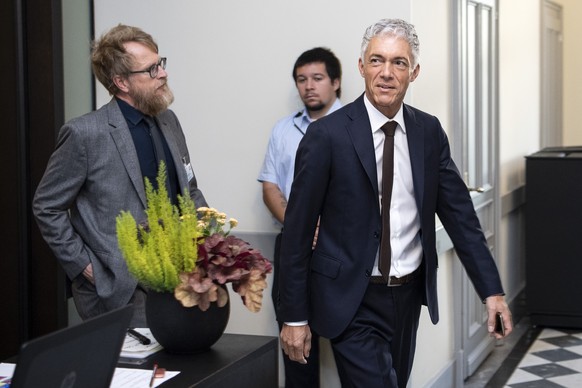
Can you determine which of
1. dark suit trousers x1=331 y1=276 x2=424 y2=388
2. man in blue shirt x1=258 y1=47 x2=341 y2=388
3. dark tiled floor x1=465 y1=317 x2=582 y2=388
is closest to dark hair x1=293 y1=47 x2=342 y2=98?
man in blue shirt x1=258 y1=47 x2=341 y2=388

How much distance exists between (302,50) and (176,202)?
136 centimetres

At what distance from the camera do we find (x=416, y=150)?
3068mm

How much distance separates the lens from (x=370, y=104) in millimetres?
3062

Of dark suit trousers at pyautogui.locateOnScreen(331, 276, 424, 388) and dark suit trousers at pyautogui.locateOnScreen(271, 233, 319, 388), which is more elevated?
dark suit trousers at pyautogui.locateOnScreen(331, 276, 424, 388)

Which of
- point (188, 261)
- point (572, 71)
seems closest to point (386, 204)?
point (188, 261)

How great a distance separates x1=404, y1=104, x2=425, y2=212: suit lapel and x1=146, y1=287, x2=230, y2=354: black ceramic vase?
84cm

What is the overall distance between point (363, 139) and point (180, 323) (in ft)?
2.92

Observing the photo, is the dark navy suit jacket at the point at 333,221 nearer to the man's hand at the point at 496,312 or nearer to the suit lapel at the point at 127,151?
the man's hand at the point at 496,312

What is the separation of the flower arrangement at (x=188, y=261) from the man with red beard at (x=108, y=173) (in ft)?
2.57

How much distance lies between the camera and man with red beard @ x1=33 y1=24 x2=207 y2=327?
10.9 ft

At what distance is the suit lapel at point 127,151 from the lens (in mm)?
3350

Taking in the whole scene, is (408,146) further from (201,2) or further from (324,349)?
(201,2)

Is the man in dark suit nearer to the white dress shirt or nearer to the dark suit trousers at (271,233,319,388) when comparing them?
the white dress shirt

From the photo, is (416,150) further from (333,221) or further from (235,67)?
(235,67)
